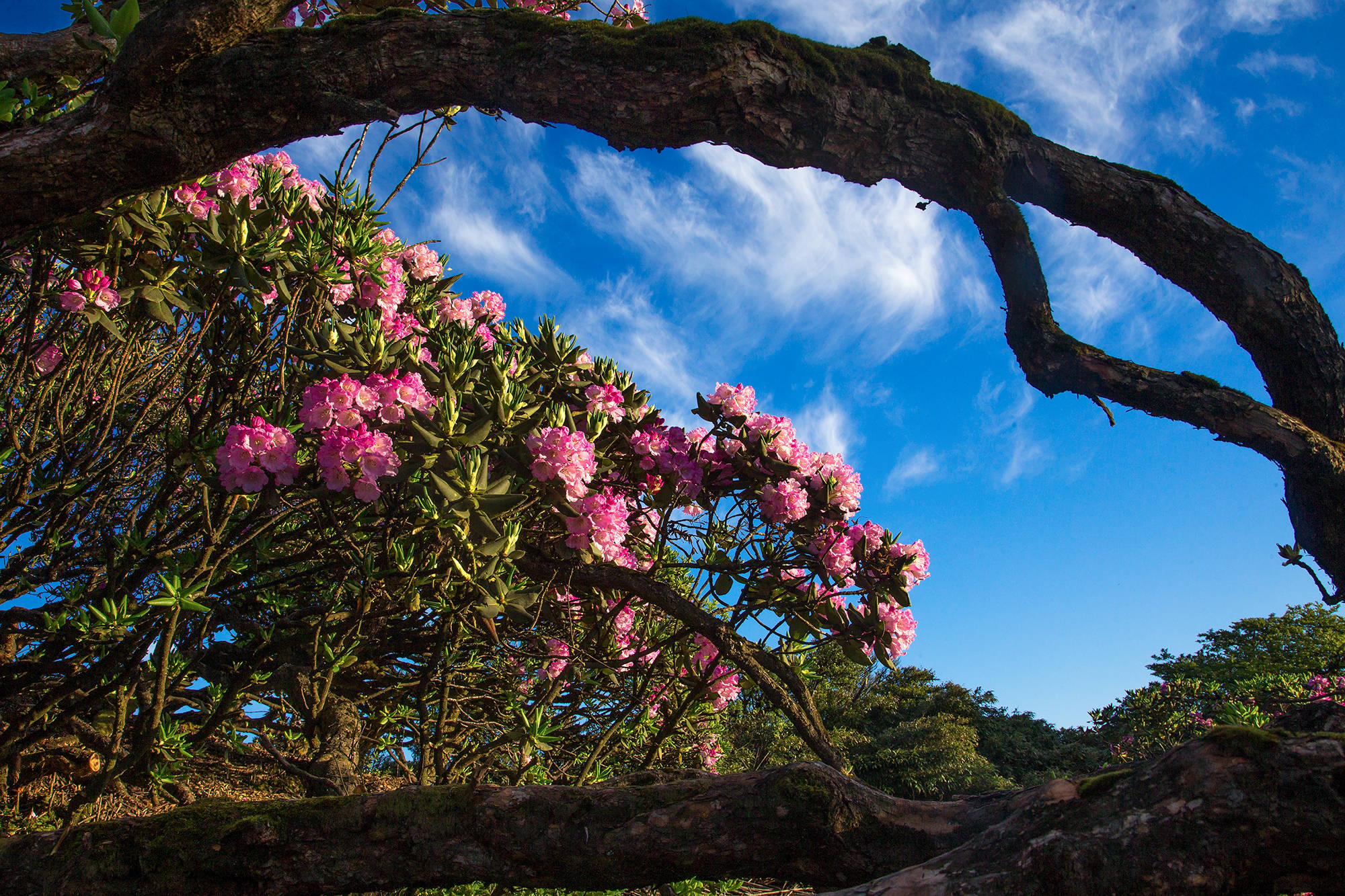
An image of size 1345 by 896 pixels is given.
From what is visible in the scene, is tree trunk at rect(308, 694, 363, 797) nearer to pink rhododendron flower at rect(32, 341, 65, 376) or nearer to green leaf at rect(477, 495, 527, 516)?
green leaf at rect(477, 495, 527, 516)

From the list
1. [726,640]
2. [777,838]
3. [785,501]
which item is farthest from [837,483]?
[777,838]

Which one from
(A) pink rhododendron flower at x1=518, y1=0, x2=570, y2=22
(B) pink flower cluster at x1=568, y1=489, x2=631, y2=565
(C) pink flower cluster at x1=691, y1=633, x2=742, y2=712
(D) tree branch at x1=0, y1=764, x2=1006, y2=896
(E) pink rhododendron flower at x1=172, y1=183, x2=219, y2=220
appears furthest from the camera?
(A) pink rhododendron flower at x1=518, y1=0, x2=570, y2=22

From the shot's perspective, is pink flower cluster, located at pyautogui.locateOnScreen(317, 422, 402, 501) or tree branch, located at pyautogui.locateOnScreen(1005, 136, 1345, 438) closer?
pink flower cluster, located at pyautogui.locateOnScreen(317, 422, 402, 501)

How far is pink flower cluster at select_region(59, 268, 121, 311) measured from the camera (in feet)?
8.34

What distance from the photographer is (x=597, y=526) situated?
2.40 m

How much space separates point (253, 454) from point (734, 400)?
5.92ft

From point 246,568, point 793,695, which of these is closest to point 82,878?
point 246,568

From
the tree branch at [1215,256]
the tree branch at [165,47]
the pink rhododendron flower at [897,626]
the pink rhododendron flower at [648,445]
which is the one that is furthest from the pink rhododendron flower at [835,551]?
the tree branch at [165,47]

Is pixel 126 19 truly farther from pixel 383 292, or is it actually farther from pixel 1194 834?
pixel 1194 834

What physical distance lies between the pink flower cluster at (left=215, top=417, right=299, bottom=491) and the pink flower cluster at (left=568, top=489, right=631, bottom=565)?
0.88 metres

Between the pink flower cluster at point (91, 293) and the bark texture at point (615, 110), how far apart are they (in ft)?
1.41

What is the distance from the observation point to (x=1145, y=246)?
3.02 m

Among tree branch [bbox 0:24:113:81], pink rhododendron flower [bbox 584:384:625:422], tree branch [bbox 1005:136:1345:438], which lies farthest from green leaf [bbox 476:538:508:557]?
tree branch [bbox 0:24:113:81]

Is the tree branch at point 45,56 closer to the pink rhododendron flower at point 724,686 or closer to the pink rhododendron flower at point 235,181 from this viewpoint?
the pink rhododendron flower at point 235,181
